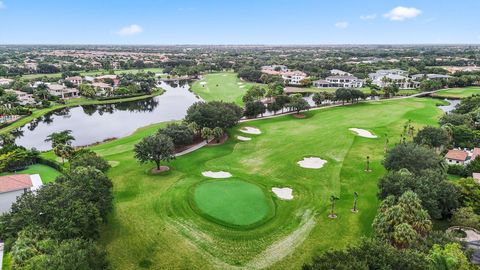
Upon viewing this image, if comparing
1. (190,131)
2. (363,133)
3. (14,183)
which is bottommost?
(363,133)

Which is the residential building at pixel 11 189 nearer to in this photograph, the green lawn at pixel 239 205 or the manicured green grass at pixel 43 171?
the manicured green grass at pixel 43 171

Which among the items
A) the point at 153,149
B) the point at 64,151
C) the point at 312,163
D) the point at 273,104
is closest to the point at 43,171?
the point at 64,151

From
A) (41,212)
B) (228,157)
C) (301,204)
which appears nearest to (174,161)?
(228,157)

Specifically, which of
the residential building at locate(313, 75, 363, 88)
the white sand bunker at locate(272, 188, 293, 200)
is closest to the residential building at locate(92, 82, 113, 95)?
the residential building at locate(313, 75, 363, 88)

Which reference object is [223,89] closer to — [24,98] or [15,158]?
[24,98]

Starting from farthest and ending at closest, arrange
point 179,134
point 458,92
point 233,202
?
1. point 458,92
2. point 179,134
3. point 233,202

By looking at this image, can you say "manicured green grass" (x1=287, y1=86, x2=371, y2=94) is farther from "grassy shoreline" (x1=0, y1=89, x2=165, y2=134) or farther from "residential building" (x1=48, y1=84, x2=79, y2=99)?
"residential building" (x1=48, y1=84, x2=79, y2=99)

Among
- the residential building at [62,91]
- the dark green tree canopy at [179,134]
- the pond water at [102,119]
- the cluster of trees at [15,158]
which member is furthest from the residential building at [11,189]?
the residential building at [62,91]
